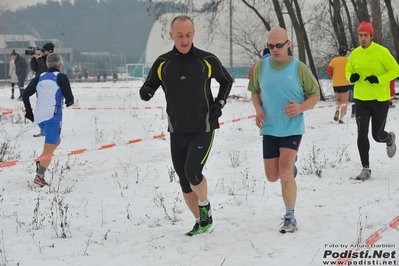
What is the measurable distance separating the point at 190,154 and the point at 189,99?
475mm

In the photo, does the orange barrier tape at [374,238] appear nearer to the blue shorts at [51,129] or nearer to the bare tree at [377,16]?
the blue shorts at [51,129]

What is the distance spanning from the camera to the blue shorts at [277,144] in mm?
5500

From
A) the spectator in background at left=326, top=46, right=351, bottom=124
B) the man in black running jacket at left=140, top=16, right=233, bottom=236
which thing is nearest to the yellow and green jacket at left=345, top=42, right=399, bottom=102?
the man in black running jacket at left=140, top=16, right=233, bottom=236

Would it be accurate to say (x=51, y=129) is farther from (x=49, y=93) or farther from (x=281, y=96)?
(x=281, y=96)

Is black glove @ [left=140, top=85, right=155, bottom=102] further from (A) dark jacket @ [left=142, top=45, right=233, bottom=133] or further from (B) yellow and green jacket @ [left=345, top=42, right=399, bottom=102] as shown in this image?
(B) yellow and green jacket @ [left=345, top=42, right=399, bottom=102]

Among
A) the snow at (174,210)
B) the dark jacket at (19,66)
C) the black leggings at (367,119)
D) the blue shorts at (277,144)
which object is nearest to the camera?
the snow at (174,210)

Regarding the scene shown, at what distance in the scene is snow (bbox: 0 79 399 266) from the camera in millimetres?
4980

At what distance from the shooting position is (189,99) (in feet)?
17.4

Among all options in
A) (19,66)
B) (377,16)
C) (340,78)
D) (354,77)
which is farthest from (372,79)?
(19,66)

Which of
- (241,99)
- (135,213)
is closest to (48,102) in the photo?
(135,213)

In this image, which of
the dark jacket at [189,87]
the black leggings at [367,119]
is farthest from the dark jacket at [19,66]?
the dark jacket at [189,87]

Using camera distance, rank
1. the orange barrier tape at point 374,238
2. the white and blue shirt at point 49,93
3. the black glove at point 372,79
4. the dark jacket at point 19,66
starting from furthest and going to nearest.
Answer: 1. the dark jacket at point 19,66
2. the white and blue shirt at point 49,93
3. the black glove at point 372,79
4. the orange barrier tape at point 374,238

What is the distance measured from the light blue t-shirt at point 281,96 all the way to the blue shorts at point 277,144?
61 mm

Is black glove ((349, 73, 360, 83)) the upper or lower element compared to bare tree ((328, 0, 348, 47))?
lower
